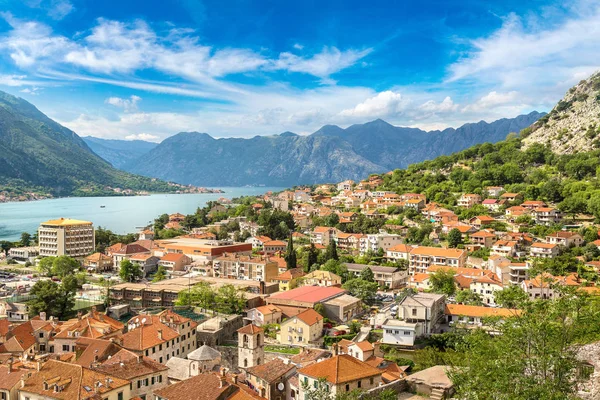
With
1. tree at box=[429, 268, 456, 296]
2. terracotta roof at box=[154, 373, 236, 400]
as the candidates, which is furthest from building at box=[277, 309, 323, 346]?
tree at box=[429, 268, 456, 296]

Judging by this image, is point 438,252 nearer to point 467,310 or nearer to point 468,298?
point 468,298

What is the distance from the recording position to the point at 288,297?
104 ft

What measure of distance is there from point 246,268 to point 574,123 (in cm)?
5889

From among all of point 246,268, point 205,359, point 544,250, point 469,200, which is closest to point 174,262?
point 246,268

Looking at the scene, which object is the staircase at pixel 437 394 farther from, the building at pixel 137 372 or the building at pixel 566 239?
the building at pixel 566 239

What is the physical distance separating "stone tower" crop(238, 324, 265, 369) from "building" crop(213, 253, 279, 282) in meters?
19.5

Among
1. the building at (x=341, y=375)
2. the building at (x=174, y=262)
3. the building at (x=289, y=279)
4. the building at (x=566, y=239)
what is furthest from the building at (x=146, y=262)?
the building at (x=566, y=239)

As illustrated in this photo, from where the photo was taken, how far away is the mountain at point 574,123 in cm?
6794

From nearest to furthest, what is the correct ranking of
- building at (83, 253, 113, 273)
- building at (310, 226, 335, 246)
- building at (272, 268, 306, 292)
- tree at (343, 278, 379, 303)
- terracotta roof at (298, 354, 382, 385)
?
terracotta roof at (298, 354, 382, 385)
tree at (343, 278, 379, 303)
building at (272, 268, 306, 292)
building at (83, 253, 113, 273)
building at (310, 226, 335, 246)

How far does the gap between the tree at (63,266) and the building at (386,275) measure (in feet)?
78.7

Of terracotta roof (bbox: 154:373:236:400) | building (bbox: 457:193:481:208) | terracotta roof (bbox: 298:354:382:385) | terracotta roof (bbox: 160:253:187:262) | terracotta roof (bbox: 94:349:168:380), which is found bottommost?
terracotta roof (bbox: 160:253:187:262)

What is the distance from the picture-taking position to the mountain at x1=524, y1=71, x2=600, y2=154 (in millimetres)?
67938

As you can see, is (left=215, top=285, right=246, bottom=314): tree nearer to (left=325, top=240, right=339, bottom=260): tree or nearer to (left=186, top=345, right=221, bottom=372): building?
(left=186, top=345, right=221, bottom=372): building

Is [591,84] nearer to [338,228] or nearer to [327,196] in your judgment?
[327,196]
